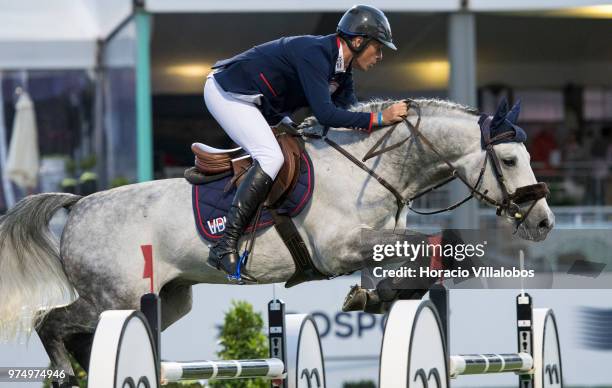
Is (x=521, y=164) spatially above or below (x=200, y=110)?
below

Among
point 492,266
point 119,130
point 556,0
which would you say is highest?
point 556,0

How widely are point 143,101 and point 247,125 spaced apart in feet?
13.5

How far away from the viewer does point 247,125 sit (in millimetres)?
4711

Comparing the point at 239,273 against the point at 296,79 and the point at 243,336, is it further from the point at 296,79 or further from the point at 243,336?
the point at 243,336

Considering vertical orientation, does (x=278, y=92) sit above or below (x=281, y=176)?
above

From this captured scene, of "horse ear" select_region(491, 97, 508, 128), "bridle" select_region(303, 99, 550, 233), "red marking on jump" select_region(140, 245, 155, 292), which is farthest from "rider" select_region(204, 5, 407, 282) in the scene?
"horse ear" select_region(491, 97, 508, 128)

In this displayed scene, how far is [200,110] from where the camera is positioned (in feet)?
39.7

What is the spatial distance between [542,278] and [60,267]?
2253 mm

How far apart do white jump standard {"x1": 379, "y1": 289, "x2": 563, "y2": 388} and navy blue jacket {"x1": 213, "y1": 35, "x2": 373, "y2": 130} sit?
2.91 ft

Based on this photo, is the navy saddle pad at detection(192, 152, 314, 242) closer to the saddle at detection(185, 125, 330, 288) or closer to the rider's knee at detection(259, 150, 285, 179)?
the saddle at detection(185, 125, 330, 288)

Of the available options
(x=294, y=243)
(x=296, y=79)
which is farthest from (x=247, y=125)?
(x=294, y=243)

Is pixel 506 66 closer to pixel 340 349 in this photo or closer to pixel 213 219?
pixel 340 349

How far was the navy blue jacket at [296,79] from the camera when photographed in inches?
178

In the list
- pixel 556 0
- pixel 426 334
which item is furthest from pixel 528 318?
pixel 556 0
